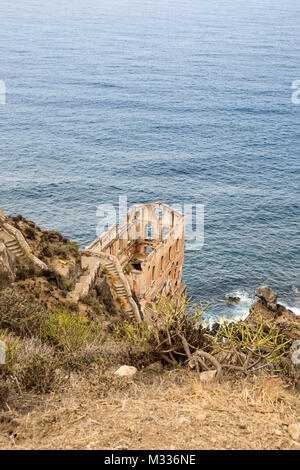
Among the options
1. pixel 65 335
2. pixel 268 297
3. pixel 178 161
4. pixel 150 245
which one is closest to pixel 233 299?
pixel 268 297

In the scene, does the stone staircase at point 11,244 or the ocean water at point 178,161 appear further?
the ocean water at point 178,161

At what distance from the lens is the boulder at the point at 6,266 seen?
31.2m

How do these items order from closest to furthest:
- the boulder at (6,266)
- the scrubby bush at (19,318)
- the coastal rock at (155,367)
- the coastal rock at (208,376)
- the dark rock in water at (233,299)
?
the coastal rock at (208,376) → the coastal rock at (155,367) → the scrubby bush at (19,318) → the boulder at (6,266) → the dark rock in water at (233,299)

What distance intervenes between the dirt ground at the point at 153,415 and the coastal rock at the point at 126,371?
0.80ft

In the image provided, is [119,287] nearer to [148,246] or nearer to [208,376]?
[148,246]

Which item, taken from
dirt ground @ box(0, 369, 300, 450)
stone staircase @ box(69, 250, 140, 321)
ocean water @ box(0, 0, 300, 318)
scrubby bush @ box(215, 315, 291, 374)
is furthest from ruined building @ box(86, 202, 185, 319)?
dirt ground @ box(0, 369, 300, 450)

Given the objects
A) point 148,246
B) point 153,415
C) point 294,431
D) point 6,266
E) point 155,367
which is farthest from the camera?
point 148,246

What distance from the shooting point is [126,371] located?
1658 cm

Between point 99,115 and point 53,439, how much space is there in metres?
149

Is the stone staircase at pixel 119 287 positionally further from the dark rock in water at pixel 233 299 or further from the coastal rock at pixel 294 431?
the coastal rock at pixel 294 431

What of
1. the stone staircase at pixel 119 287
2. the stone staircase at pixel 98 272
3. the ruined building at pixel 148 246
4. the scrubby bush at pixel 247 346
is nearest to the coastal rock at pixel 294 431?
the scrubby bush at pixel 247 346

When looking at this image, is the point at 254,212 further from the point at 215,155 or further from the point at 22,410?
the point at 22,410

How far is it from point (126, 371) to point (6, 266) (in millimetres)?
18672

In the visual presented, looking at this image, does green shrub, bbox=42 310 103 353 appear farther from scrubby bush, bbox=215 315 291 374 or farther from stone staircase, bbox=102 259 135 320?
stone staircase, bbox=102 259 135 320
